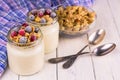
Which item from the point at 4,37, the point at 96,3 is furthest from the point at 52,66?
the point at 96,3

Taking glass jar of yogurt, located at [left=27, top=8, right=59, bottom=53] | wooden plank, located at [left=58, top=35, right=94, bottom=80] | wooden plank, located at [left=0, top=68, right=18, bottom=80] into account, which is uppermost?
glass jar of yogurt, located at [left=27, top=8, right=59, bottom=53]

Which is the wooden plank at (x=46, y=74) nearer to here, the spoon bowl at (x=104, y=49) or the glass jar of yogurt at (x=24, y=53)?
the glass jar of yogurt at (x=24, y=53)

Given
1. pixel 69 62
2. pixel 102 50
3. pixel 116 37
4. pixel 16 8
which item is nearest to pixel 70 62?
pixel 69 62

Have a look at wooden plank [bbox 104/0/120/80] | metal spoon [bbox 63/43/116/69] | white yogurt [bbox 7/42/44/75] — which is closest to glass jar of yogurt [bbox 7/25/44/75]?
white yogurt [bbox 7/42/44/75]

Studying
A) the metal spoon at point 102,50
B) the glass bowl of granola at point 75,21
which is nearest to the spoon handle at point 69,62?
the metal spoon at point 102,50

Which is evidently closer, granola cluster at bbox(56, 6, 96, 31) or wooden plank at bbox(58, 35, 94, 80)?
wooden plank at bbox(58, 35, 94, 80)

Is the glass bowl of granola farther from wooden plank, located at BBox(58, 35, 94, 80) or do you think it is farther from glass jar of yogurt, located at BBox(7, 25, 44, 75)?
glass jar of yogurt, located at BBox(7, 25, 44, 75)
